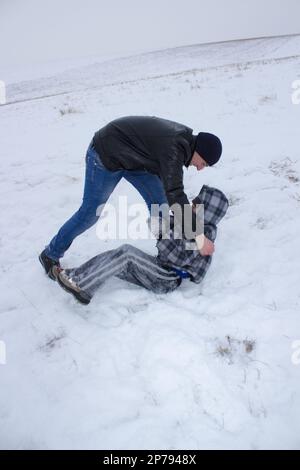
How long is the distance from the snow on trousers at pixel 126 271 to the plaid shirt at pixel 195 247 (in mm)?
136

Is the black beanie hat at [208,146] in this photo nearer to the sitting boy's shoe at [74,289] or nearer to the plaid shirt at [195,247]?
the plaid shirt at [195,247]

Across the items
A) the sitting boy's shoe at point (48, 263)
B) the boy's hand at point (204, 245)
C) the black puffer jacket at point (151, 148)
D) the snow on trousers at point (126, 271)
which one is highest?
the black puffer jacket at point (151, 148)

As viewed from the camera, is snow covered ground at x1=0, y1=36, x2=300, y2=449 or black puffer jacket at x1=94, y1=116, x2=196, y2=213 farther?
black puffer jacket at x1=94, y1=116, x2=196, y2=213

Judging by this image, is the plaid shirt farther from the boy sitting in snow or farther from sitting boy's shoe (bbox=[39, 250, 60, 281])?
sitting boy's shoe (bbox=[39, 250, 60, 281])

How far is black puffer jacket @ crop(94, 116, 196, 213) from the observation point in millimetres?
3402

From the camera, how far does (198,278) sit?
4.10m

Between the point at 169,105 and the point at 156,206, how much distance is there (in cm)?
831

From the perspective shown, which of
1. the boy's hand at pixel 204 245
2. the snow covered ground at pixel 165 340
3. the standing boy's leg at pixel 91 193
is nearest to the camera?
the snow covered ground at pixel 165 340

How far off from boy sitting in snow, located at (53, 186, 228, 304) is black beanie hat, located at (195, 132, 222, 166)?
0.70 meters

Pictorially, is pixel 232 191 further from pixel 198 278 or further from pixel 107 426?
pixel 107 426

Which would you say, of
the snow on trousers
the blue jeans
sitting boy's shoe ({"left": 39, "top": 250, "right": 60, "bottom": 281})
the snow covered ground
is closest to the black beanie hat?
the blue jeans

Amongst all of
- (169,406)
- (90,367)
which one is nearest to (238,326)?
(169,406)

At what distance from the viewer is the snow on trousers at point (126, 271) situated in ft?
13.1

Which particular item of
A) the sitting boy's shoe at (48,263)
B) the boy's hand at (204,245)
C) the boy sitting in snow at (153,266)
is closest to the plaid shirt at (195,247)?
the boy sitting in snow at (153,266)
